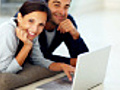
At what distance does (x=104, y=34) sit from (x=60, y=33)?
6.74 ft

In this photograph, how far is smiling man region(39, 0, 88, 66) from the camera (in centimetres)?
203

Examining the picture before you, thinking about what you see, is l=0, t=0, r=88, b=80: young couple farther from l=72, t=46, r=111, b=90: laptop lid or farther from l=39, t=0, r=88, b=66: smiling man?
l=72, t=46, r=111, b=90: laptop lid

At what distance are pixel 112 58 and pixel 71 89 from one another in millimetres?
1295

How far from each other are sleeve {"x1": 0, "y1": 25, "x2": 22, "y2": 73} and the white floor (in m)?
0.64

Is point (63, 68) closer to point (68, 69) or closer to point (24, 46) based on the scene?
point (68, 69)

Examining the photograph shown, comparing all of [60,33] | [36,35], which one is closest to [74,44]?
[60,33]

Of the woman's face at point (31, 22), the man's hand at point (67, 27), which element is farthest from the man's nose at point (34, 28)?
the man's hand at point (67, 27)

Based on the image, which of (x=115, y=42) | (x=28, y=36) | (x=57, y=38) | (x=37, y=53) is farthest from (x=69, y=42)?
(x=115, y=42)

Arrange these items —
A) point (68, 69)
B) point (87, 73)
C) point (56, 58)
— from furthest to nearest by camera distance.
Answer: point (56, 58) → point (68, 69) → point (87, 73)

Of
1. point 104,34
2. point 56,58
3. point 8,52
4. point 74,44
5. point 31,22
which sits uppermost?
point 31,22

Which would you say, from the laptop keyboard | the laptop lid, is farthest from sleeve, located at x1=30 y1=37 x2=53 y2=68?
the laptop lid

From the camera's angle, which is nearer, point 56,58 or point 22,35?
point 22,35

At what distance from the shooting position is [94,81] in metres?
1.85

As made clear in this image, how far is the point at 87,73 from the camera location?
1.70 metres
